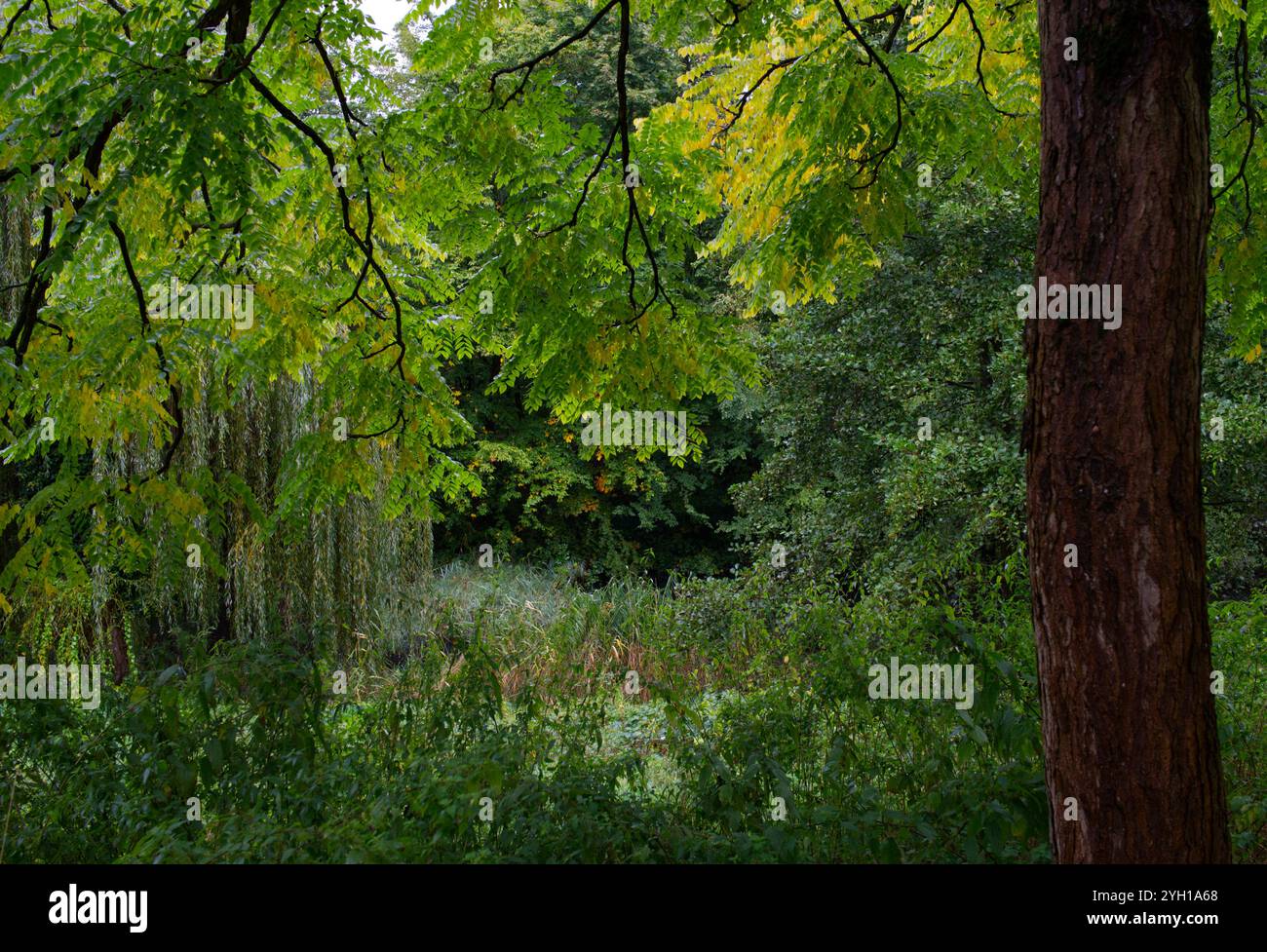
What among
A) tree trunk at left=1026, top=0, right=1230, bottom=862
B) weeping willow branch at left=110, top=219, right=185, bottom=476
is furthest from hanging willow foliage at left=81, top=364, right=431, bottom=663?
tree trunk at left=1026, top=0, right=1230, bottom=862

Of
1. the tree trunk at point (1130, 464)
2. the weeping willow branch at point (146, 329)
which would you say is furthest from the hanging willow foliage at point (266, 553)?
the tree trunk at point (1130, 464)

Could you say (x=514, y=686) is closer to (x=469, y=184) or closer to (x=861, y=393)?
(x=861, y=393)

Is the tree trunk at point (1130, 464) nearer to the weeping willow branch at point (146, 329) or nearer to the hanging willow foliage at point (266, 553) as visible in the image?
the weeping willow branch at point (146, 329)

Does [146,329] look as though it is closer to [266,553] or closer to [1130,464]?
[1130,464]

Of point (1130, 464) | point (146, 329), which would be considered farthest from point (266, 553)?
point (1130, 464)

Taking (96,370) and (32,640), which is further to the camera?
(32,640)

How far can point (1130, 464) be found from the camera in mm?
2469

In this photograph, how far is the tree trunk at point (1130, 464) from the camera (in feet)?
8.03

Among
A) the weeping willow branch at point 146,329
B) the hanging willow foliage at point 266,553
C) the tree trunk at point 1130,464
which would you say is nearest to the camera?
the tree trunk at point 1130,464

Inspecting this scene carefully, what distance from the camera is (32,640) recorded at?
684 cm

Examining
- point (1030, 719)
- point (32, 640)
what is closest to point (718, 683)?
point (1030, 719)

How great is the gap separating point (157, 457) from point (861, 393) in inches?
285

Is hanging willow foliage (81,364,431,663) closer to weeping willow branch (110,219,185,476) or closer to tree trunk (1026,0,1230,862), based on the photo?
weeping willow branch (110,219,185,476)

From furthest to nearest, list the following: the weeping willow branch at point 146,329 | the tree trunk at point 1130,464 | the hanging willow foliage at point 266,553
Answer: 1. the hanging willow foliage at point 266,553
2. the weeping willow branch at point 146,329
3. the tree trunk at point 1130,464
